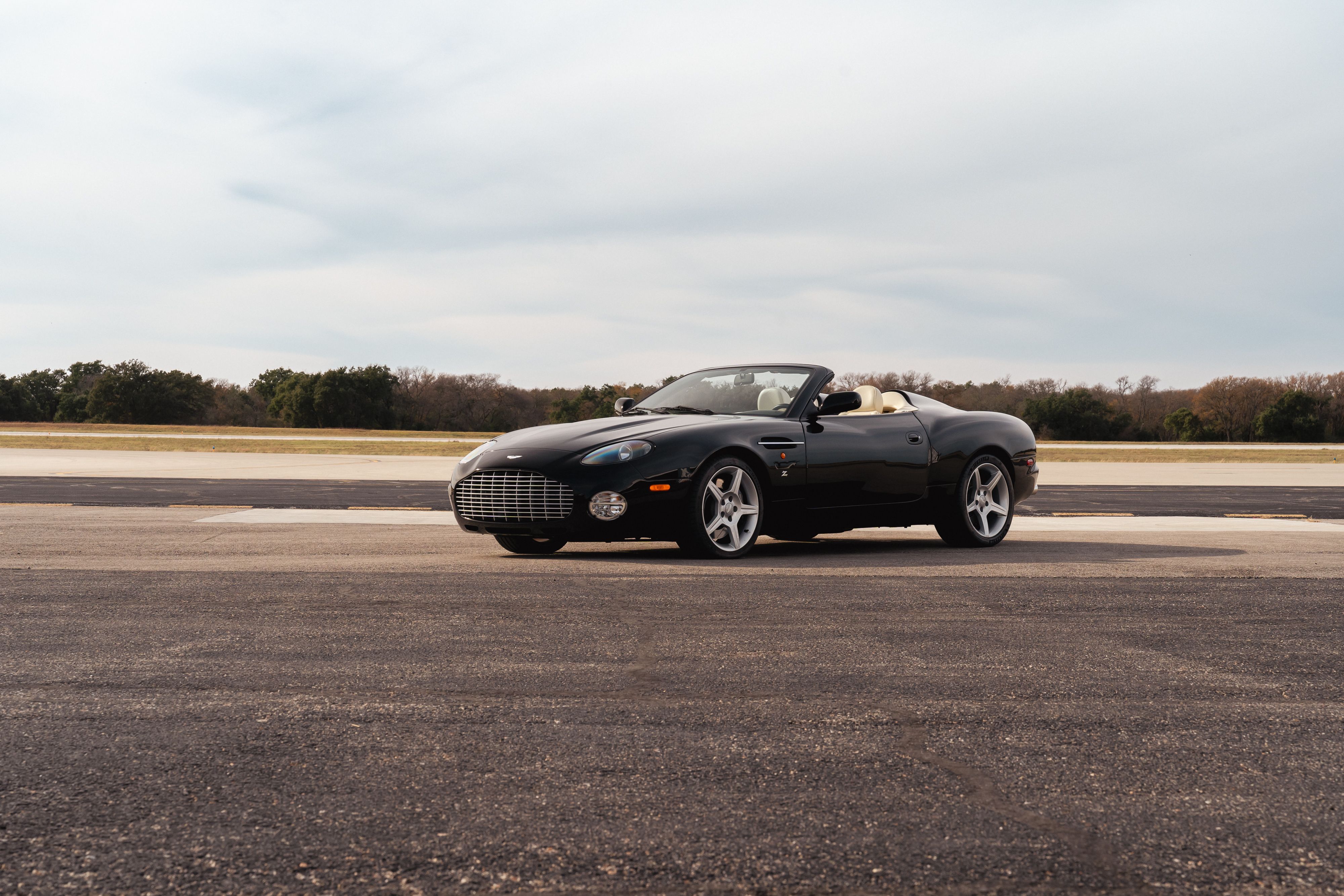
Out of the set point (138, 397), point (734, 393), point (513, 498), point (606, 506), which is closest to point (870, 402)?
point (734, 393)

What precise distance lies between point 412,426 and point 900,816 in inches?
3356

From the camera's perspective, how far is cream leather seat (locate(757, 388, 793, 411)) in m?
8.48

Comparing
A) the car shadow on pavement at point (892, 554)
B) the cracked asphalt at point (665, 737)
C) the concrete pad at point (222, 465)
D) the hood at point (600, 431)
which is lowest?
the cracked asphalt at point (665, 737)

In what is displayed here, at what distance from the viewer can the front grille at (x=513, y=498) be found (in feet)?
24.3

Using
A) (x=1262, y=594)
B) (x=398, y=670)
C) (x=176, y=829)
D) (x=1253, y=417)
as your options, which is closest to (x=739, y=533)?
(x=1262, y=594)

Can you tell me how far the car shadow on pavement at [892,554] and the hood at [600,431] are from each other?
2.61 ft

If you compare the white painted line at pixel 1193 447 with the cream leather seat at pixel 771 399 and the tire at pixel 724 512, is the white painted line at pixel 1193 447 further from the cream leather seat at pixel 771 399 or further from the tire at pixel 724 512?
the tire at pixel 724 512

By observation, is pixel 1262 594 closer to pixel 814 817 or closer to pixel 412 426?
pixel 814 817

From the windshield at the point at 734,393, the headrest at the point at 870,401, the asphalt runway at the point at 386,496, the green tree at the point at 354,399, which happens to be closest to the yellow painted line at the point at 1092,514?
the asphalt runway at the point at 386,496

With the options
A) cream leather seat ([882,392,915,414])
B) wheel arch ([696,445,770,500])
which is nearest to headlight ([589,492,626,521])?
wheel arch ([696,445,770,500])

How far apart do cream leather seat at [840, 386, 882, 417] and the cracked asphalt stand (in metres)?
2.82

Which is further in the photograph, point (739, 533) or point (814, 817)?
point (739, 533)

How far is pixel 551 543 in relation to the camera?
8414mm

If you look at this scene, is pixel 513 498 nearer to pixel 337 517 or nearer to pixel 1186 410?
pixel 337 517
